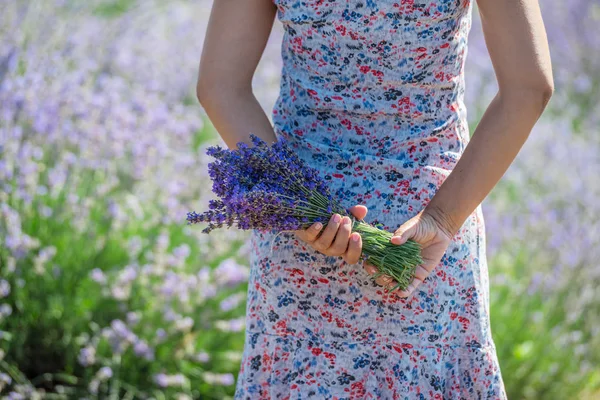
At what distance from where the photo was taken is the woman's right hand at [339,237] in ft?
5.28

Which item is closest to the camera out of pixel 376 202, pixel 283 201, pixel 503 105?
pixel 283 201

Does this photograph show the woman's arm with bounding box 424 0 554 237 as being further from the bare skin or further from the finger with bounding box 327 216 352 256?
the finger with bounding box 327 216 352 256

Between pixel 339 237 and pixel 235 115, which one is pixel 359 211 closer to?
pixel 339 237

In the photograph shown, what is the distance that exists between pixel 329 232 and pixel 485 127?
446mm

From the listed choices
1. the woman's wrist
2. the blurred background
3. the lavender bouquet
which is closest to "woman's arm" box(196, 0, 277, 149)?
the lavender bouquet

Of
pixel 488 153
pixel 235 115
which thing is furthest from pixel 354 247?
pixel 235 115

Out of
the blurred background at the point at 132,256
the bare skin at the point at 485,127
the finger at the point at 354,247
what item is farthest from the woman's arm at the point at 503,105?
the blurred background at the point at 132,256

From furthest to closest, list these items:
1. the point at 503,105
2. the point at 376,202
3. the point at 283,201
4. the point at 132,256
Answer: the point at 132,256, the point at 376,202, the point at 503,105, the point at 283,201

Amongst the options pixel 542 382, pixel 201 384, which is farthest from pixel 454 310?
pixel 542 382

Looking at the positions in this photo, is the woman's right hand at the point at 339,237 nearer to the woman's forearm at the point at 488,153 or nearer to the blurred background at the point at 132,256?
the woman's forearm at the point at 488,153

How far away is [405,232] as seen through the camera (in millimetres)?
1681

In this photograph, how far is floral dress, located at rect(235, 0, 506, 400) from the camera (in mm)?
1778

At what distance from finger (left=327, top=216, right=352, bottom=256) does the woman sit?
8 cm

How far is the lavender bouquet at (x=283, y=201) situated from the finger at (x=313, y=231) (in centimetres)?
2
